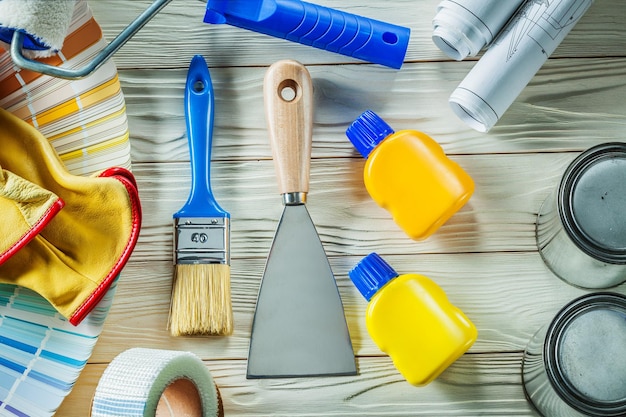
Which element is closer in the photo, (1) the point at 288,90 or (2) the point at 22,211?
(2) the point at 22,211

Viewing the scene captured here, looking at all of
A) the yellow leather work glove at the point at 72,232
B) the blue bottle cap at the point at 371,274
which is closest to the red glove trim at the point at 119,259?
the yellow leather work glove at the point at 72,232

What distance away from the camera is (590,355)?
65 centimetres

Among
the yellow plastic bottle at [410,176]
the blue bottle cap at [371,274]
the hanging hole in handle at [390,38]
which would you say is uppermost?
the hanging hole in handle at [390,38]

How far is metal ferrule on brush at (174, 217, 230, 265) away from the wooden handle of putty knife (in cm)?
8

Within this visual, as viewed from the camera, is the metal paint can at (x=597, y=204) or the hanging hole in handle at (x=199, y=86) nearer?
the metal paint can at (x=597, y=204)

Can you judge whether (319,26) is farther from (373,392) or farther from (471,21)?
(373,392)

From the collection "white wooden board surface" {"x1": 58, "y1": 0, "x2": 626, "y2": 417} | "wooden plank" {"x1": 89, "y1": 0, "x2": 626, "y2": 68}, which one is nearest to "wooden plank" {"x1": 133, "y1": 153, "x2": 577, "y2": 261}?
"white wooden board surface" {"x1": 58, "y1": 0, "x2": 626, "y2": 417}

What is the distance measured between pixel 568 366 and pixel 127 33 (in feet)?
1.64

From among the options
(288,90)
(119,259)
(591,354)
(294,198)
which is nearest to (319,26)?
(288,90)

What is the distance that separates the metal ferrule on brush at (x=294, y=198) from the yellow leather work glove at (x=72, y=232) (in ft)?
0.50

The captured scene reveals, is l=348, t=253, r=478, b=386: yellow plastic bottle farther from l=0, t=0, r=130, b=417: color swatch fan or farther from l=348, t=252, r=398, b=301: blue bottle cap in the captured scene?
l=0, t=0, r=130, b=417: color swatch fan

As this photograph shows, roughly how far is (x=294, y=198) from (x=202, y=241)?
0.34 ft

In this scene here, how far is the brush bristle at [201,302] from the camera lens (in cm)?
71

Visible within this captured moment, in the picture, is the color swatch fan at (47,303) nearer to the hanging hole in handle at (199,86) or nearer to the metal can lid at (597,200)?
the hanging hole in handle at (199,86)
